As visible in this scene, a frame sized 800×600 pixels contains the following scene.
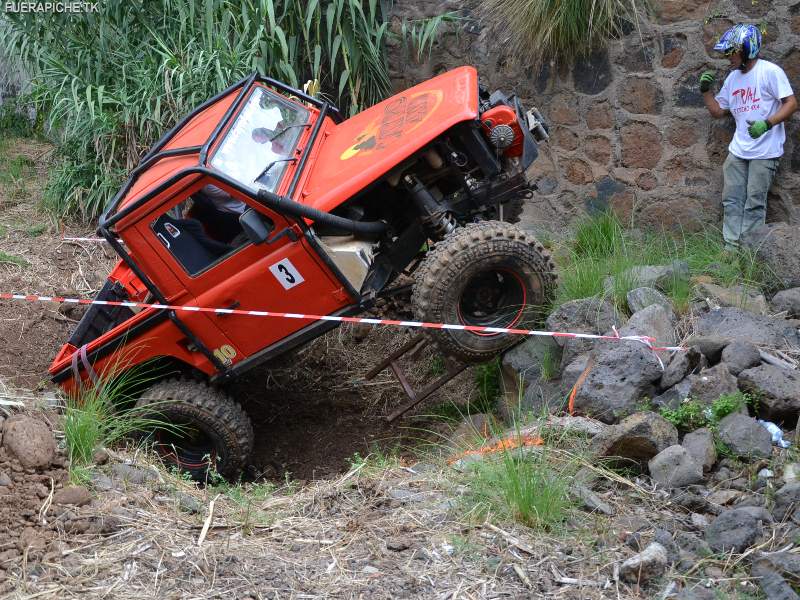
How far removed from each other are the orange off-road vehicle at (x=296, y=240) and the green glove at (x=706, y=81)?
62.5 inches

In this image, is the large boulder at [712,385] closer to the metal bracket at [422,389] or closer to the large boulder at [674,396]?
the large boulder at [674,396]

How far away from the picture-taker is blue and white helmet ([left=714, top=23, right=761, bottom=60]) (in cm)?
605

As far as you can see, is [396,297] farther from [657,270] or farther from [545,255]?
[657,270]

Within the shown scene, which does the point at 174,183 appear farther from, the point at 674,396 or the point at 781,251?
the point at 781,251

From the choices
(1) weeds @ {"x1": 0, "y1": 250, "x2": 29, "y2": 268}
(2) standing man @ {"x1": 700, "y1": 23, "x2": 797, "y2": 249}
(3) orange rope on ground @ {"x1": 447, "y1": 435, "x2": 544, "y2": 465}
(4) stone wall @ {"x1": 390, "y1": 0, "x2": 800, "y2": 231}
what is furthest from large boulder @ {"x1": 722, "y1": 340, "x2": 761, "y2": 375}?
(1) weeds @ {"x1": 0, "y1": 250, "x2": 29, "y2": 268}

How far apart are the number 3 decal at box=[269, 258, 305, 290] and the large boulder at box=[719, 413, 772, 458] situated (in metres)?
2.29

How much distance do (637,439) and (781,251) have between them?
7.24 ft

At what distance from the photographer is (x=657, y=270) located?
5.63 m

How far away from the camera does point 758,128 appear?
6.02 meters

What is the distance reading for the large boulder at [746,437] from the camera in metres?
3.96

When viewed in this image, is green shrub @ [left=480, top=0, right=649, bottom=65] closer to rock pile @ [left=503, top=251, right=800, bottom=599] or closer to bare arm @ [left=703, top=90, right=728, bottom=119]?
bare arm @ [left=703, top=90, right=728, bottom=119]

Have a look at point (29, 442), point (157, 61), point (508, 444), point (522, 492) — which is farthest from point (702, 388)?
point (157, 61)

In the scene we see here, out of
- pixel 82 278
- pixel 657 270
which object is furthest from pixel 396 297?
pixel 82 278

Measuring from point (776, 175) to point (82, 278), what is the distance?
535cm
